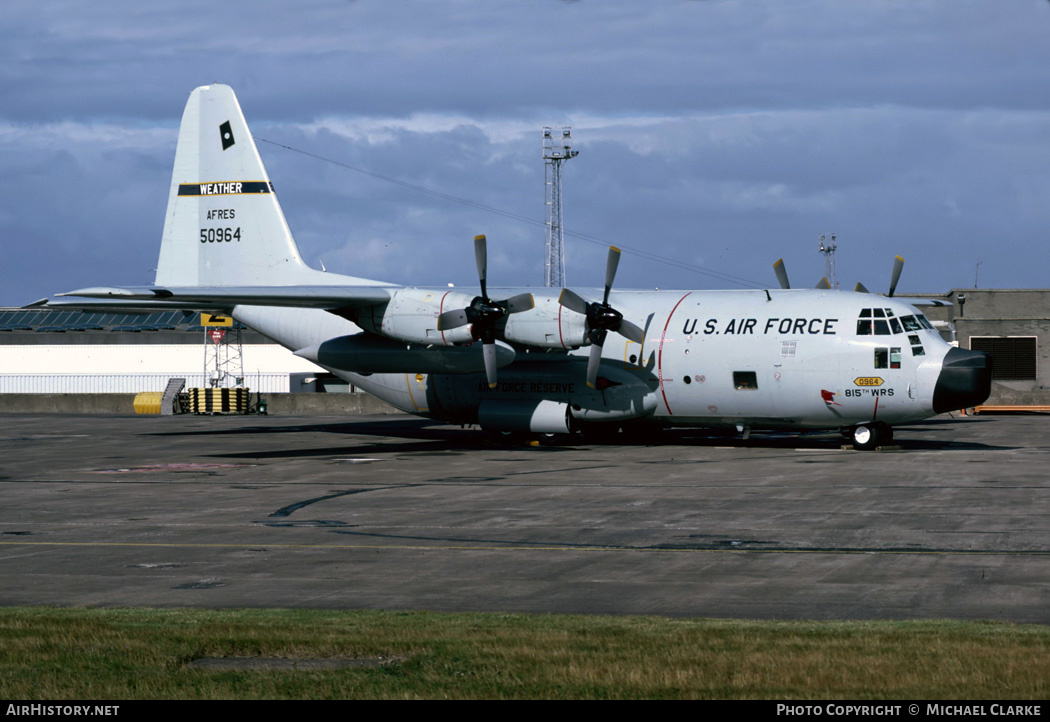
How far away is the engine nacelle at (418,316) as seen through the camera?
3297cm

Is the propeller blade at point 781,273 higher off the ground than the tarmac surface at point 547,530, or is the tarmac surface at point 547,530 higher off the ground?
the propeller blade at point 781,273

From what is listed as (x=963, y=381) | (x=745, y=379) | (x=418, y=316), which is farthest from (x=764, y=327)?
(x=418, y=316)

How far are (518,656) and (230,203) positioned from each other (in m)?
33.8

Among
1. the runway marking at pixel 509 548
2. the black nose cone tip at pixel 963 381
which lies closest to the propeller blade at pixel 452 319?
the black nose cone tip at pixel 963 381

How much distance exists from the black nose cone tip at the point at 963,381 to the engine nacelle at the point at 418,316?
42.7 ft

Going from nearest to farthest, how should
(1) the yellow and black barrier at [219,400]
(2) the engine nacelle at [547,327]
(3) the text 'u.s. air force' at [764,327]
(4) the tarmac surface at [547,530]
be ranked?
(4) the tarmac surface at [547,530], (3) the text 'u.s. air force' at [764,327], (2) the engine nacelle at [547,327], (1) the yellow and black barrier at [219,400]

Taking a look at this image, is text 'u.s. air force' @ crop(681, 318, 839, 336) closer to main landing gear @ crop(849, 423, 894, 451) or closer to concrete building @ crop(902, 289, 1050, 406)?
main landing gear @ crop(849, 423, 894, 451)

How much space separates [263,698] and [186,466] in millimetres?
23398

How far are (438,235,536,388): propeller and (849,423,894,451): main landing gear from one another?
1023cm

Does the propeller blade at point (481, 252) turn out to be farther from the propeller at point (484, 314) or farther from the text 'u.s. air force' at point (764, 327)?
the text 'u.s. air force' at point (764, 327)

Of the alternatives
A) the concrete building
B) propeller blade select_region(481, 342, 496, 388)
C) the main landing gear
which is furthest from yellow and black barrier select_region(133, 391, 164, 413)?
the concrete building

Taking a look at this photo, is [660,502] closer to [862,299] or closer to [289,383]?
[862,299]

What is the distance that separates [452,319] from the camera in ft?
107

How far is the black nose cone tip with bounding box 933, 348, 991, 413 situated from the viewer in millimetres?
30125
